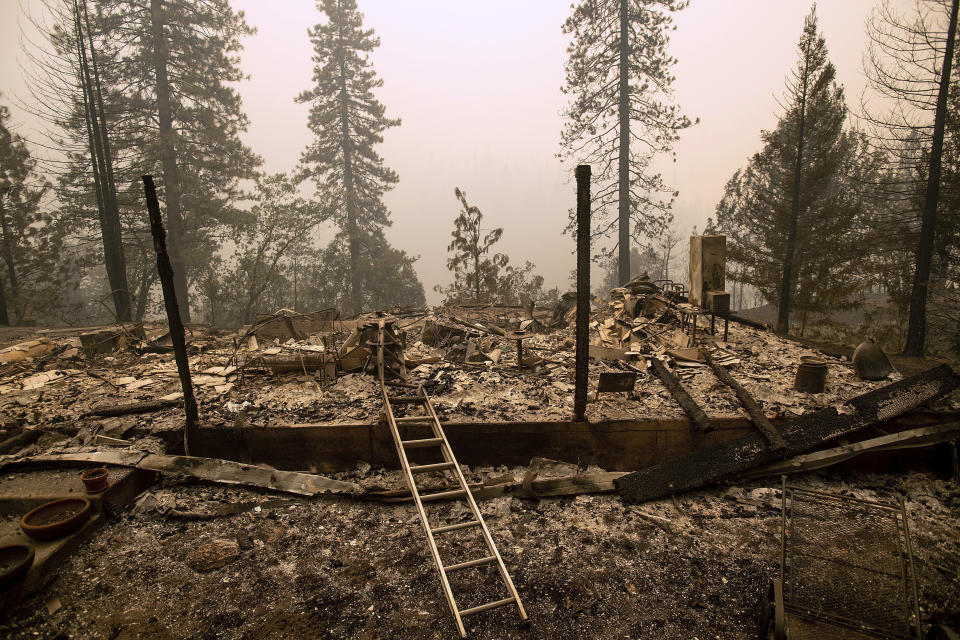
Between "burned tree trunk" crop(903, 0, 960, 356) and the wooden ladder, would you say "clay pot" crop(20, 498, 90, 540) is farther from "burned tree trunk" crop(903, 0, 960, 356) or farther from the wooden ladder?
"burned tree trunk" crop(903, 0, 960, 356)

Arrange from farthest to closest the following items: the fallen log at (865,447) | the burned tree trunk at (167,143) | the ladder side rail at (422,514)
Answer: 1. the burned tree trunk at (167,143)
2. the fallen log at (865,447)
3. the ladder side rail at (422,514)

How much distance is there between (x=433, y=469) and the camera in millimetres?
4277

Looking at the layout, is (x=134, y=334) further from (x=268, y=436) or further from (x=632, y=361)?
(x=632, y=361)

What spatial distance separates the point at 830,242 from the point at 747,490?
1284cm

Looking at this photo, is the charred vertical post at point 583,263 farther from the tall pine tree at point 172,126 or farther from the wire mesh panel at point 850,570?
the tall pine tree at point 172,126

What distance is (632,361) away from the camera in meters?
7.38

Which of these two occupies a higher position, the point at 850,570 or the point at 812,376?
the point at 812,376

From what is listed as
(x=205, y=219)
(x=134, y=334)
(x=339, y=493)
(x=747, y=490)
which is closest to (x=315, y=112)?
(x=205, y=219)

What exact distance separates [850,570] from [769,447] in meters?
1.51

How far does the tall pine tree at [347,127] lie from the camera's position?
930 inches

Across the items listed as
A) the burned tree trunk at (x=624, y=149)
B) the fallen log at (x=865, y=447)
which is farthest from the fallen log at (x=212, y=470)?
the burned tree trunk at (x=624, y=149)

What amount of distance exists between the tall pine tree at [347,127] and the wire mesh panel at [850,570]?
23492 millimetres

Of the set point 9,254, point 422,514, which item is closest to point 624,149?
point 422,514

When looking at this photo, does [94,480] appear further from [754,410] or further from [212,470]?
[754,410]
